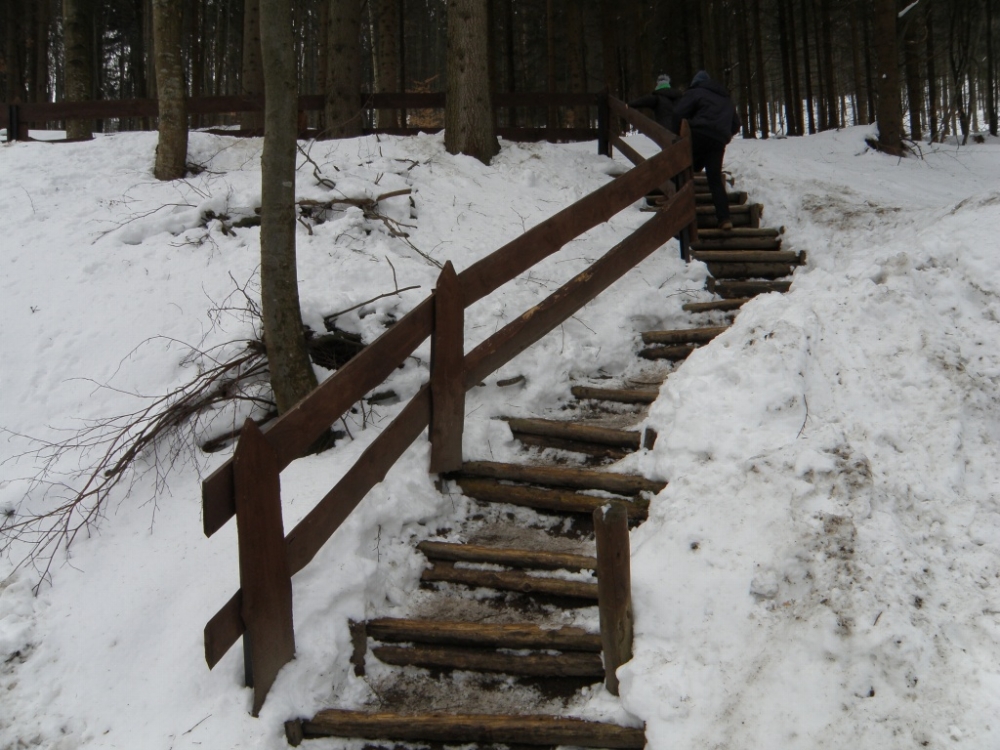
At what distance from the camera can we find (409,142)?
9125 millimetres

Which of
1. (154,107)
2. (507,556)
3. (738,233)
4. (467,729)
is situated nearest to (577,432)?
(507,556)

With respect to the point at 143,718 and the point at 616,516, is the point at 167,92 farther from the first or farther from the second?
the point at 616,516

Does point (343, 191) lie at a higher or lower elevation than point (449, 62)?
lower

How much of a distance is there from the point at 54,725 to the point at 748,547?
3.27 m

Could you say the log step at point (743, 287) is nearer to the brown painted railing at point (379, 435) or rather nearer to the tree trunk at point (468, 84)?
the brown painted railing at point (379, 435)

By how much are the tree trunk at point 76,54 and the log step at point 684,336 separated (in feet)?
26.4

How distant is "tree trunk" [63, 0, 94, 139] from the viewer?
9688 millimetres

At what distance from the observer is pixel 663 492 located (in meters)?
4.12

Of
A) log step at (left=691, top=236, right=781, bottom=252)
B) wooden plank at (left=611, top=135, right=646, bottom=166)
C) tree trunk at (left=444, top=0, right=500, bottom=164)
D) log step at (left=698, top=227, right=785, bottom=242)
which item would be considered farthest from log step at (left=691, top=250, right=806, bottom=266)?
tree trunk at (left=444, top=0, right=500, bottom=164)

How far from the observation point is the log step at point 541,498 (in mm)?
4266

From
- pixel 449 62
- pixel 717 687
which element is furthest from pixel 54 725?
pixel 449 62

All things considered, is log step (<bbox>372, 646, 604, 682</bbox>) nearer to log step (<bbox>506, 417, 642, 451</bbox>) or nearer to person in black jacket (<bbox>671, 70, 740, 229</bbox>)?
log step (<bbox>506, 417, 642, 451</bbox>)

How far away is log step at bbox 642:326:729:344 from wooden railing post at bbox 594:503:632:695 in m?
3.10

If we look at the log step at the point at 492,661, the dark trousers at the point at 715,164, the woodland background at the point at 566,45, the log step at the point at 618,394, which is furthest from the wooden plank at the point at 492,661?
the woodland background at the point at 566,45
